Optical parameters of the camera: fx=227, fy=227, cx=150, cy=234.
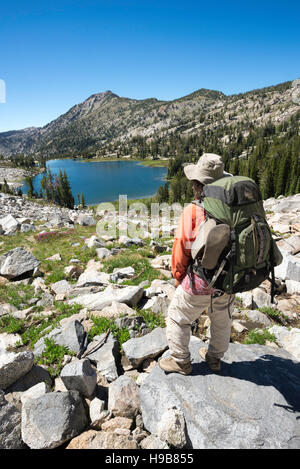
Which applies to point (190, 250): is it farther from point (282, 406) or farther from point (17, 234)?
point (17, 234)

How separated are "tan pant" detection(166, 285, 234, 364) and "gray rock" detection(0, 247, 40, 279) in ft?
27.0

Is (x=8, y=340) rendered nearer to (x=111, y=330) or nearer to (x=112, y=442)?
(x=111, y=330)

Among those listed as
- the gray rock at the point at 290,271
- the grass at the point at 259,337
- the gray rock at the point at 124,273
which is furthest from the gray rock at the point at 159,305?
the gray rock at the point at 290,271

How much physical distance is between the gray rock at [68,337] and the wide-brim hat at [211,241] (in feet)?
11.2

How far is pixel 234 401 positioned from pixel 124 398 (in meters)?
1.64

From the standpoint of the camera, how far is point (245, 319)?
20.0ft

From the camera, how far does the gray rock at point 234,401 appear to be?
9.47ft

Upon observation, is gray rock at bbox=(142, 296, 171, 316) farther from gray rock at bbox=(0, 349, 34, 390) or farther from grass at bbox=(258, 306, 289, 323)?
gray rock at bbox=(0, 349, 34, 390)

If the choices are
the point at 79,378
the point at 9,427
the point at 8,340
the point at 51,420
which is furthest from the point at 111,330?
the point at 8,340

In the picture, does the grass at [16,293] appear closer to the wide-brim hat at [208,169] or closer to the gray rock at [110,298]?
the gray rock at [110,298]

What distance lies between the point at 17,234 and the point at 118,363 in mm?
18449

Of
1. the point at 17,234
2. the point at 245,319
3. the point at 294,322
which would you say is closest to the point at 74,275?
the point at 245,319

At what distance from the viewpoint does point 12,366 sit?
11.7 ft

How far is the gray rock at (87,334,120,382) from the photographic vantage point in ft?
13.5
